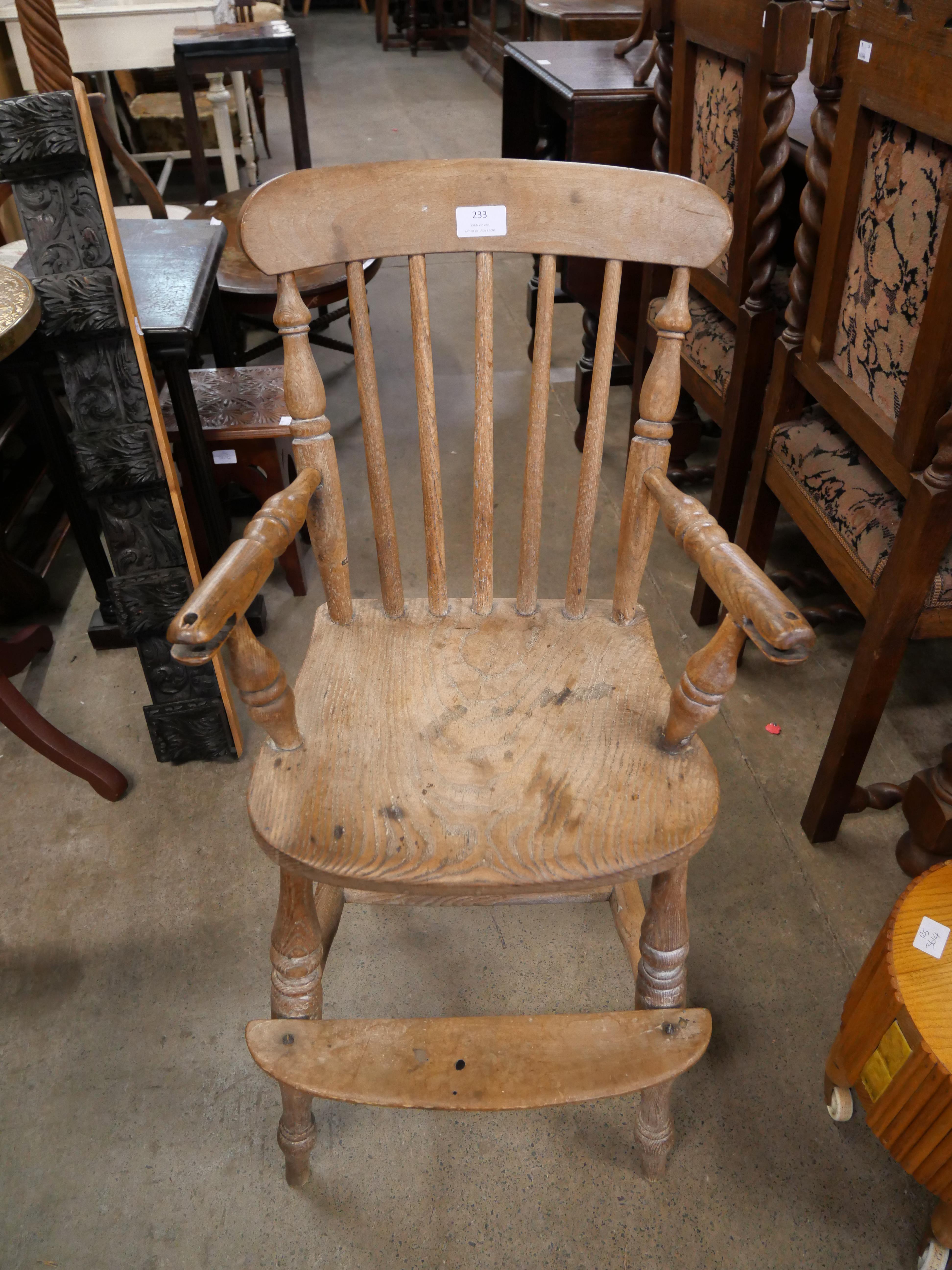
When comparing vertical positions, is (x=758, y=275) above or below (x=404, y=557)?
above

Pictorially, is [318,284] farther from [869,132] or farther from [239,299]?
[869,132]

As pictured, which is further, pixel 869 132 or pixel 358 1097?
pixel 869 132

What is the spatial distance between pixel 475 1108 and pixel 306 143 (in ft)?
9.13

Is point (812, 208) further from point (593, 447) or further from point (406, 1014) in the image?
point (406, 1014)

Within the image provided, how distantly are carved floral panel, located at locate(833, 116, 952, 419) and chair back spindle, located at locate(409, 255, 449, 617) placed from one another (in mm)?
586

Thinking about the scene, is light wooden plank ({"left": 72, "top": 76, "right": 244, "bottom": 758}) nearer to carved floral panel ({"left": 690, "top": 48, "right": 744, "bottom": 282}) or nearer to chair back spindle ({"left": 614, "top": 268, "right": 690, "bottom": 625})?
chair back spindle ({"left": 614, "top": 268, "right": 690, "bottom": 625})

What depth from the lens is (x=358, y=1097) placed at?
2.97 feet

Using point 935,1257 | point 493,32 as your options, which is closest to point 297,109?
point 935,1257

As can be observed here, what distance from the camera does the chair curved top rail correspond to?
958mm

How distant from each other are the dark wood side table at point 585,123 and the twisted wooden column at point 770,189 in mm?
399

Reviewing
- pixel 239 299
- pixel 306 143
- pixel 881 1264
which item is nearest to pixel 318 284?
pixel 239 299

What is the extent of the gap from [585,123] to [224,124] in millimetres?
1881

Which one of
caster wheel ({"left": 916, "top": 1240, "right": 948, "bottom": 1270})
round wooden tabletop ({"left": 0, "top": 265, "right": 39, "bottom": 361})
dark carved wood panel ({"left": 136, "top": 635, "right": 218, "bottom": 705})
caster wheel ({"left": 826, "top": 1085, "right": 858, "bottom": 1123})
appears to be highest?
round wooden tabletop ({"left": 0, "top": 265, "right": 39, "bottom": 361})

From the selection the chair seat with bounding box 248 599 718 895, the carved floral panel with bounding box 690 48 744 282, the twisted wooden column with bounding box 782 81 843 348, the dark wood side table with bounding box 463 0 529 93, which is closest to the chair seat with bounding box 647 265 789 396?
the carved floral panel with bounding box 690 48 744 282
